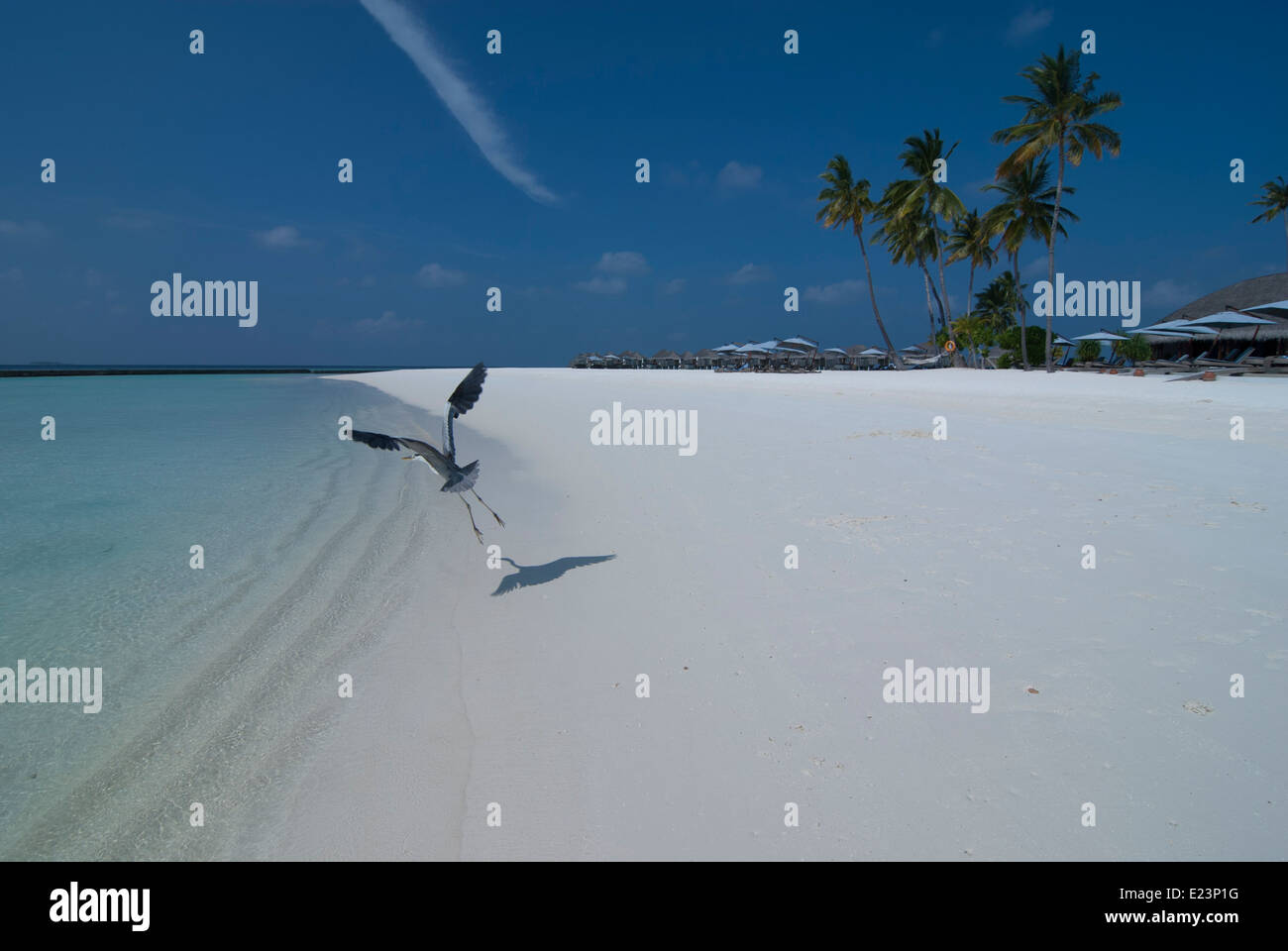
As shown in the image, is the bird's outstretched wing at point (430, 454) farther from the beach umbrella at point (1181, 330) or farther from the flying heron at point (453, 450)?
the beach umbrella at point (1181, 330)

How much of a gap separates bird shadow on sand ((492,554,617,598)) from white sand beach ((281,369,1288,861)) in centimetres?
7

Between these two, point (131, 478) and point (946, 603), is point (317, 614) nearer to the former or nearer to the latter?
point (946, 603)

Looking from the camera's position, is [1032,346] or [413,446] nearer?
[413,446]

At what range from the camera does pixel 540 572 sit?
5562 mm

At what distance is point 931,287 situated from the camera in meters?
42.4

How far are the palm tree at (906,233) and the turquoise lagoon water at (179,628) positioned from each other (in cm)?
3862

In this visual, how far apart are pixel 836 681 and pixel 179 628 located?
5.17m

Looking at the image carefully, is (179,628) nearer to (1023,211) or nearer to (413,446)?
(413,446)

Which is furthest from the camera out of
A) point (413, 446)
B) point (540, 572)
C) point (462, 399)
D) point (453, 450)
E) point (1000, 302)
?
point (1000, 302)

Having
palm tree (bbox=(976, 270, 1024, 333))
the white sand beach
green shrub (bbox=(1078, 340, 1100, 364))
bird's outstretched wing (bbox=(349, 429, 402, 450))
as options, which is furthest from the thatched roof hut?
bird's outstretched wing (bbox=(349, 429, 402, 450))

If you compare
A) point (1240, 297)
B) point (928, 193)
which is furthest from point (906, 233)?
point (1240, 297)

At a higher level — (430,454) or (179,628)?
(430,454)

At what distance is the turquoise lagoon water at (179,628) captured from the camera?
9.77 ft

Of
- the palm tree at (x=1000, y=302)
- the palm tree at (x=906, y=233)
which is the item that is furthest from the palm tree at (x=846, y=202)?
the palm tree at (x=1000, y=302)
